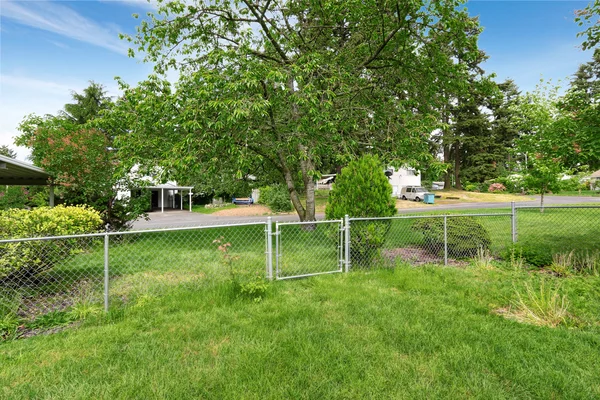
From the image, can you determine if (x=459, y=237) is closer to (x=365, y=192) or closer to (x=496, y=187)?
(x=365, y=192)

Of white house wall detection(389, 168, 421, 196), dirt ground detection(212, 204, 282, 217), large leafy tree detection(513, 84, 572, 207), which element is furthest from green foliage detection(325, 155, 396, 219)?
white house wall detection(389, 168, 421, 196)

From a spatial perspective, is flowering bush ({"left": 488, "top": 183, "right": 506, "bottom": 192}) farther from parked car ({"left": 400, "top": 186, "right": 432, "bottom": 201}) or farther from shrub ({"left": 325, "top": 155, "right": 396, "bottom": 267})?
shrub ({"left": 325, "top": 155, "right": 396, "bottom": 267})

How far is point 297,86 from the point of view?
884cm

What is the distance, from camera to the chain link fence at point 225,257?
4.07 meters

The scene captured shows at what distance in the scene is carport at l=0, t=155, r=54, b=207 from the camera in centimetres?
751

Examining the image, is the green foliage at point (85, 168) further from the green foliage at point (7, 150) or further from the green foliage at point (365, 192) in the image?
the green foliage at point (7, 150)

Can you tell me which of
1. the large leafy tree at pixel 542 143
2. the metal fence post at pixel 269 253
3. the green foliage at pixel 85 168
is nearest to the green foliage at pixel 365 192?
the metal fence post at pixel 269 253

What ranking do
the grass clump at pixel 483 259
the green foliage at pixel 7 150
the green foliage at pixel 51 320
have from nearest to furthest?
the green foliage at pixel 51 320, the grass clump at pixel 483 259, the green foliage at pixel 7 150

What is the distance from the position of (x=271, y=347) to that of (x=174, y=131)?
8.10 metres

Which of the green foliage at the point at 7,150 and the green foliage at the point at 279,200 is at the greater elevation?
the green foliage at the point at 7,150

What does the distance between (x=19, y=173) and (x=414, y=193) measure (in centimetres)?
2807

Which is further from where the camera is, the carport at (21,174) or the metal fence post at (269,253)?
the carport at (21,174)

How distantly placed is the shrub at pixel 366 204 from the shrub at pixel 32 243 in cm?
464

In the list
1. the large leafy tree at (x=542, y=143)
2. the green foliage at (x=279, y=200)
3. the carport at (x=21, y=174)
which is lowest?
the green foliage at (x=279, y=200)
